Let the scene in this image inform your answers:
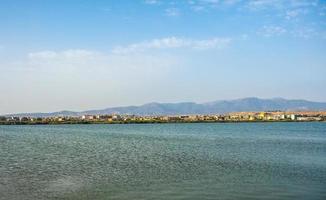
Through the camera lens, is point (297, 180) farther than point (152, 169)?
No

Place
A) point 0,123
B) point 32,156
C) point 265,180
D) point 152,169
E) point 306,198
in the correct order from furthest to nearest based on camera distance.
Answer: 1. point 0,123
2. point 32,156
3. point 152,169
4. point 265,180
5. point 306,198

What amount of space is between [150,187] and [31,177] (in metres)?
7.68

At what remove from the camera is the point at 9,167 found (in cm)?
3278

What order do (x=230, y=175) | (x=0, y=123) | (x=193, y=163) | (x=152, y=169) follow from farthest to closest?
(x=0, y=123), (x=193, y=163), (x=152, y=169), (x=230, y=175)

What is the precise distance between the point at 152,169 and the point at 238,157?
1153cm

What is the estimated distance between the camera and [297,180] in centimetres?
2752

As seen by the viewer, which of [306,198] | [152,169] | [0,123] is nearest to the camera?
Result: [306,198]

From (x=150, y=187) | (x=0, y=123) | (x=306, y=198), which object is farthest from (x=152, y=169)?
(x=0, y=123)

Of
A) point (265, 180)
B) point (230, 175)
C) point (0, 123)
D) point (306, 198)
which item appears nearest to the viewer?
point (306, 198)

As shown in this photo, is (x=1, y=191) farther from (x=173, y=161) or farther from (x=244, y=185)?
(x=173, y=161)

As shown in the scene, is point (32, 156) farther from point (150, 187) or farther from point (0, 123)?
point (0, 123)

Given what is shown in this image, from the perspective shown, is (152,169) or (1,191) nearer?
(1,191)

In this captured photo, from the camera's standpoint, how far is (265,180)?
1080 inches

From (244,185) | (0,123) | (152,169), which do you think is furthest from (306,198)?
(0,123)
